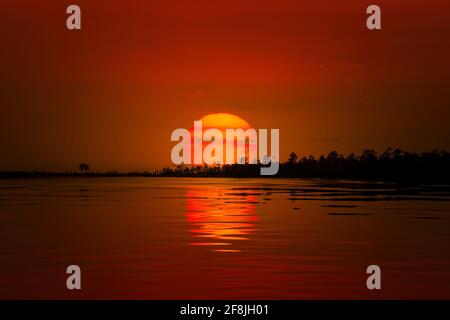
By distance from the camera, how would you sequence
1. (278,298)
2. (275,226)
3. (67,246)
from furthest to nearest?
(275,226) → (67,246) → (278,298)

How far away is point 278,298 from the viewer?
23.1 meters

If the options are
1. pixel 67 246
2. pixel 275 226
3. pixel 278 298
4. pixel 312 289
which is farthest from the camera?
pixel 275 226

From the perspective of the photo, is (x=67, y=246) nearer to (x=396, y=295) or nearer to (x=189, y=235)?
(x=189, y=235)

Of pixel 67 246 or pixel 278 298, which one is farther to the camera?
pixel 67 246

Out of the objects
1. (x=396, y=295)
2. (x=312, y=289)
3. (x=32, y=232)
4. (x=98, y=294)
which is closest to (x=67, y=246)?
(x=32, y=232)

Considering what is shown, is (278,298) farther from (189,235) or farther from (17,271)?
(189,235)
